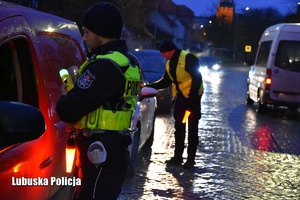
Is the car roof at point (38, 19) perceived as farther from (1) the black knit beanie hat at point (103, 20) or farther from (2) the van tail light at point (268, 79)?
(2) the van tail light at point (268, 79)

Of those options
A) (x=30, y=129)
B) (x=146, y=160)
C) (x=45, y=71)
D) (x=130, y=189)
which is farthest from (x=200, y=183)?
(x=30, y=129)

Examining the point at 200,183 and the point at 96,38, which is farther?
the point at 200,183

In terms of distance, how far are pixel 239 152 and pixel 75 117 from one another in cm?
658

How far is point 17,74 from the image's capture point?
3.44 m

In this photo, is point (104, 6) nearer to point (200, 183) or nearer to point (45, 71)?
point (45, 71)

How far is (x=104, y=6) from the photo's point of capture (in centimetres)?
327

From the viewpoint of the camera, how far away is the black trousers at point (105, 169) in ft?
10.3

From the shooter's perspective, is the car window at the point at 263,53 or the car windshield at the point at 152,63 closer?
the car windshield at the point at 152,63

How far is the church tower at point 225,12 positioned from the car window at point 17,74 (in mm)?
97900

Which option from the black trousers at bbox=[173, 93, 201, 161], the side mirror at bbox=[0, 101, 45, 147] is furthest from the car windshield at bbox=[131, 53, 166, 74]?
the side mirror at bbox=[0, 101, 45, 147]

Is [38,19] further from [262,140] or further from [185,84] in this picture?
[262,140]

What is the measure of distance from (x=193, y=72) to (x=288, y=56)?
7784 millimetres

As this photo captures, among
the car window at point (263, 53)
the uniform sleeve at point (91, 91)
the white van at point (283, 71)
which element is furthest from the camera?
the car window at point (263, 53)

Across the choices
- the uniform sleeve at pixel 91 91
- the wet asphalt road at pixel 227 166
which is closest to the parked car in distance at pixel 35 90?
the uniform sleeve at pixel 91 91
